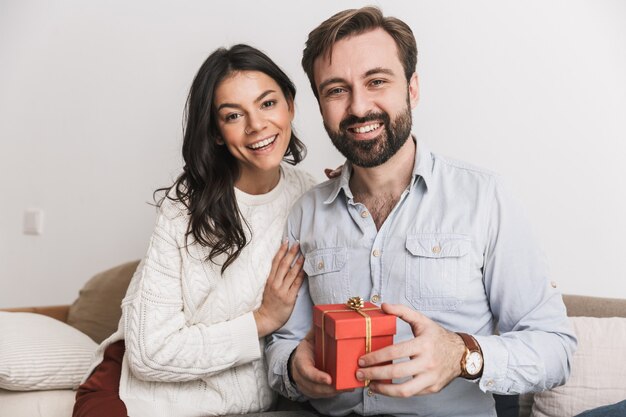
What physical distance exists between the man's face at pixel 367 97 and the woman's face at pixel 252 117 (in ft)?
0.73

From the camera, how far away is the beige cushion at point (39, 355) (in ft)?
6.25

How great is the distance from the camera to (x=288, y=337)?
1740 millimetres

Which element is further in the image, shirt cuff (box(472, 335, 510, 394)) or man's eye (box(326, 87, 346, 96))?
man's eye (box(326, 87, 346, 96))

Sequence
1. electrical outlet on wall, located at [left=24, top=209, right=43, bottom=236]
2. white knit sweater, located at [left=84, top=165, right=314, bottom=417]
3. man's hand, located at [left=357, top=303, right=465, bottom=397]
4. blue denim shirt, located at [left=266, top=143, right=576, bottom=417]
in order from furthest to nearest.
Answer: electrical outlet on wall, located at [left=24, top=209, right=43, bottom=236], white knit sweater, located at [left=84, top=165, right=314, bottom=417], blue denim shirt, located at [left=266, top=143, right=576, bottom=417], man's hand, located at [left=357, top=303, right=465, bottom=397]

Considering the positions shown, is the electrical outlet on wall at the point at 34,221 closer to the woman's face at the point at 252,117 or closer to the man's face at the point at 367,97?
the woman's face at the point at 252,117

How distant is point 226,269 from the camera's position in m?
1.77

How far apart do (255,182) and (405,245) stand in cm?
56

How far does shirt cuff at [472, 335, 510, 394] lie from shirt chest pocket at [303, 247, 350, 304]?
1.36ft

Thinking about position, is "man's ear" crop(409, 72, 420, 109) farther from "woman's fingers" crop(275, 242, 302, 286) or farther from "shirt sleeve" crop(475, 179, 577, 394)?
"woman's fingers" crop(275, 242, 302, 286)

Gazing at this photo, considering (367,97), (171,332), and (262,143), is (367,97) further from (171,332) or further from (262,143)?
(171,332)

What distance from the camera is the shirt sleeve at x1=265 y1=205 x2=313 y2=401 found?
1.64 m

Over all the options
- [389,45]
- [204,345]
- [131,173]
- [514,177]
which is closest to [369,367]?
[204,345]

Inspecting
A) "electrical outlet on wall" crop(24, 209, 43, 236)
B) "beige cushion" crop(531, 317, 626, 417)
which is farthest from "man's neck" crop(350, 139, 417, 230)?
"electrical outlet on wall" crop(24, 209, 43, 236)

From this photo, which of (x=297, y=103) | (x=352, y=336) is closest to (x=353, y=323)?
(x=352, y=336)
